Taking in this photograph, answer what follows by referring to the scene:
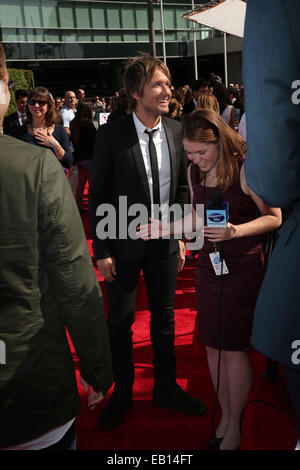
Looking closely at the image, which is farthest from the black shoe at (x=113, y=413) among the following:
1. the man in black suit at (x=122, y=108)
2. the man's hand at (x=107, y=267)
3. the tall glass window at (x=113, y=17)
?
the tall glass window at (x=113, y=17)

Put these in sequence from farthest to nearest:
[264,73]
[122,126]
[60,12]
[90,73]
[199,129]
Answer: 1. [90,73]
2. [60,12]
3. [122,126]
4. [199,129]
5. [264,73]

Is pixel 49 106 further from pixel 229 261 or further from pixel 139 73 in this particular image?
pixel 229 261

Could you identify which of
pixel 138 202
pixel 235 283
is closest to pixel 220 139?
pixel 138 202

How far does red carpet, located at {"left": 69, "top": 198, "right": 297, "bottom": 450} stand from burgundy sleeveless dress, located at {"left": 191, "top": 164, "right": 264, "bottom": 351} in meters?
0.63

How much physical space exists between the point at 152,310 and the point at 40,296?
5.08ft

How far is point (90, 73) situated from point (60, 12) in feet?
18.5

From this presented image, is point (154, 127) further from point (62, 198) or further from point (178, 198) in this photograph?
point (62, 198)

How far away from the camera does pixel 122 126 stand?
2.48 m

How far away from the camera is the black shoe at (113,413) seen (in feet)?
8.84

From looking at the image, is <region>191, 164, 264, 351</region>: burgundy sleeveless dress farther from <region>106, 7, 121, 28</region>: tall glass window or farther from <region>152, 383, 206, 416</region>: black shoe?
<region>106, 7, 121, 28</region>: tall glass window

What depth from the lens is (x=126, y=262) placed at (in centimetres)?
257

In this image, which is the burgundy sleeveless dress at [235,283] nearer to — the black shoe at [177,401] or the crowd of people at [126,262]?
the crowd of people at [126,262]

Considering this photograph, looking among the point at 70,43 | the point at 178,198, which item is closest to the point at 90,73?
the point at 70,43

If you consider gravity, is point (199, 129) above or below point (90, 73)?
below
